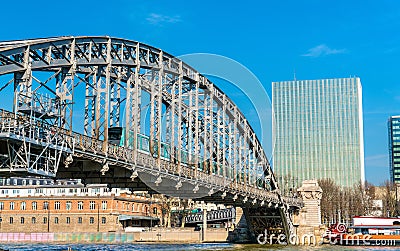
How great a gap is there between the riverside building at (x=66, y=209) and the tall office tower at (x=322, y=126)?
90565 mm

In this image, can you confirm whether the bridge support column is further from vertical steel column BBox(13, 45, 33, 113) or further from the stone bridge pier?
vertical steel column BBox(13, 45, 33, 113)

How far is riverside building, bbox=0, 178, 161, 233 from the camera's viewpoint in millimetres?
101562

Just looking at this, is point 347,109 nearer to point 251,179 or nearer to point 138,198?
point 138,198

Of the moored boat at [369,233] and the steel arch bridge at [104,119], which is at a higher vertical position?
the steel arch bridge at [104,119]

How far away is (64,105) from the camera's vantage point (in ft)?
120

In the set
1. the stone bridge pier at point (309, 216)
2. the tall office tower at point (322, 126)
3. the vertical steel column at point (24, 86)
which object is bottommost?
the stone bridge pier at point (309, 216)

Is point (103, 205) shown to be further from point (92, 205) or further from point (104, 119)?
point (104, 119)

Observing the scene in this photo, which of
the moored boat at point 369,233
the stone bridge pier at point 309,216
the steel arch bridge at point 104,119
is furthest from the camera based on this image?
the stone bridge pier at point 309,216

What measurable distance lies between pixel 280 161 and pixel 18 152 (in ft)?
542

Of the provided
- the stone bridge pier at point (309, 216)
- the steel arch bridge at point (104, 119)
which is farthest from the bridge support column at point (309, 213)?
the steel arch bridge at point (104, 119)

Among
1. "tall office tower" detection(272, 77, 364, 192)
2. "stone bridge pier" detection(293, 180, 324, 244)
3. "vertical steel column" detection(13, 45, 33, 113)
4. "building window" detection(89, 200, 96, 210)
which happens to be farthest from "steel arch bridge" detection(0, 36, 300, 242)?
"tall office tower" detection(272, 77, 364, 192)

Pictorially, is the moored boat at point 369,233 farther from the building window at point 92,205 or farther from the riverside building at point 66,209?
the building window at point 92,205

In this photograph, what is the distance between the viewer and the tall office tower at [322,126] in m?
187

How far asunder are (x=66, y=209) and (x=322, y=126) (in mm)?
105210
